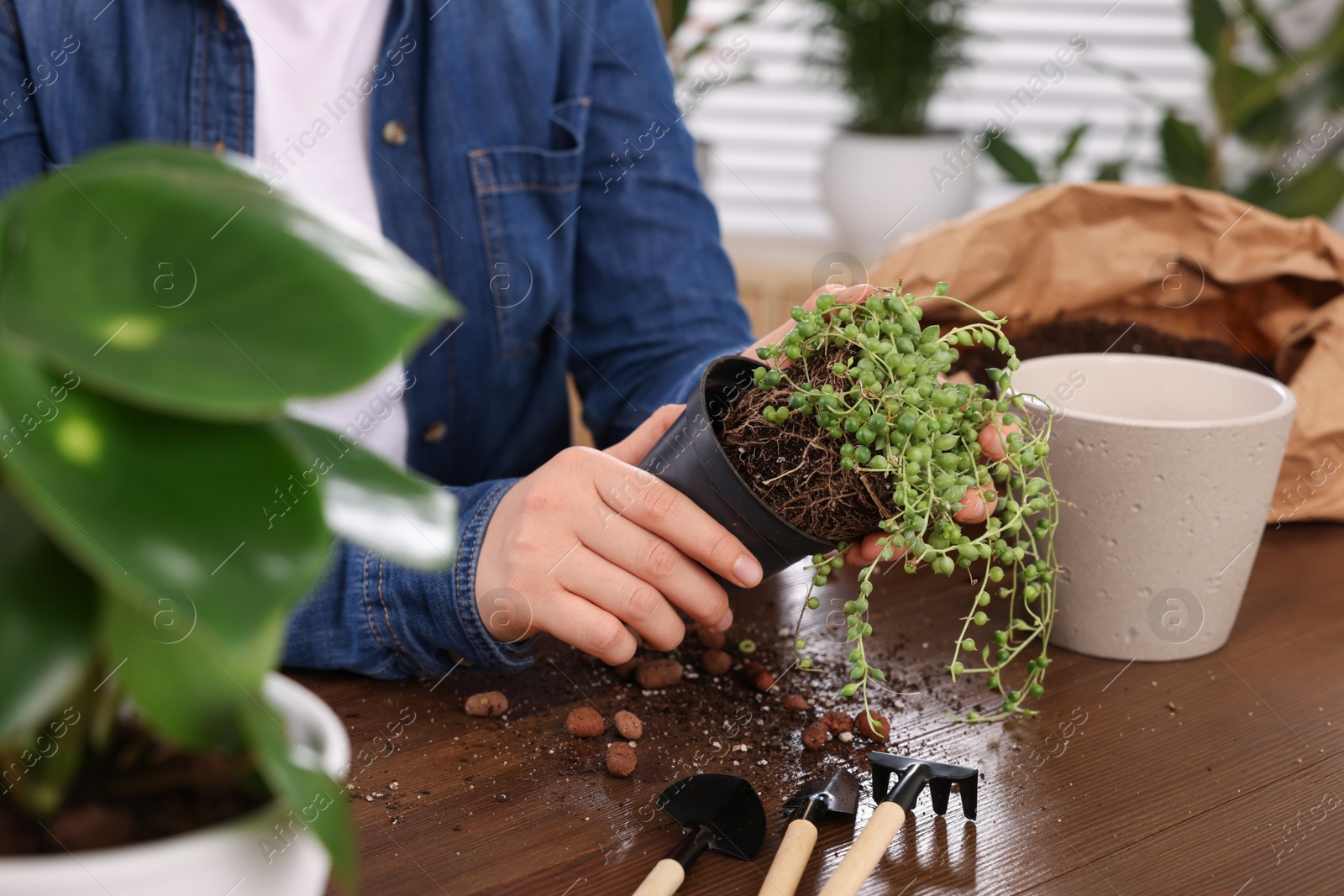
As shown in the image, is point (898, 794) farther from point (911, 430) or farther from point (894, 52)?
point (894, 52)

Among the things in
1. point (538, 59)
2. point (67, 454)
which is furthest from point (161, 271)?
point (538, 59)

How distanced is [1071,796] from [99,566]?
57 centimetres

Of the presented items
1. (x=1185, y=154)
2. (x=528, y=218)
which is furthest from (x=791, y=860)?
(x=1185, y=154)

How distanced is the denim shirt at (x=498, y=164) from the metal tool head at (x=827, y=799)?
461 millimetres

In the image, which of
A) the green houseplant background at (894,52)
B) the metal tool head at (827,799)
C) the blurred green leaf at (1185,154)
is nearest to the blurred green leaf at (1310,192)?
the blurred green leaf at (1185,154)

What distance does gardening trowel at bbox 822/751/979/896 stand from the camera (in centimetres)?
55

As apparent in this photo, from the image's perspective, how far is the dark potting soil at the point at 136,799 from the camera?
0.31 m

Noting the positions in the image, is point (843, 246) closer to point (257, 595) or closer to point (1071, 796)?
point (1071, 796)

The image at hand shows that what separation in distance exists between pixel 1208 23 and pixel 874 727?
2.24 meters

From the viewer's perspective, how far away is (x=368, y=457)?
1.09 ft

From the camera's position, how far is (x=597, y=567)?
2.46ft

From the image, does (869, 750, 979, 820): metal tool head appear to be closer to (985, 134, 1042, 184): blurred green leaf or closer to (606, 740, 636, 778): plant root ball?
(606, 740, 636, 778): plant root ball

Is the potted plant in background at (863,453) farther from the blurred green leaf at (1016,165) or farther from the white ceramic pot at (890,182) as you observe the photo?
the blurred green leaf at (1016,165)

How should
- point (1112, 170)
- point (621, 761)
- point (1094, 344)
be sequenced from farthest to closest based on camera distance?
point (1112, 170), point (1094, 344), point (621, 761)
